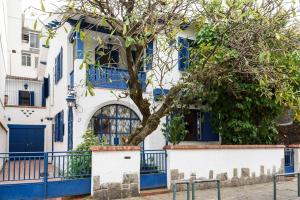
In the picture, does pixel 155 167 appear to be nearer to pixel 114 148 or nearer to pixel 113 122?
pixel 114 148

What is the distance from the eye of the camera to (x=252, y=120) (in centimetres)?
1302

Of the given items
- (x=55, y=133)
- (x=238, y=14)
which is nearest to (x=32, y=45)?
(x=55, y=133)

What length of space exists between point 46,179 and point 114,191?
1.95m

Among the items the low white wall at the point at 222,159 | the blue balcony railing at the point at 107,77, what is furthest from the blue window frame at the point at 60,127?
the low white wall at the point at 222,159

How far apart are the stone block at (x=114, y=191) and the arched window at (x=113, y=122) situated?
3.95m

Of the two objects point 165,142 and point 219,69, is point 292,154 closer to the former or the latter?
point 165,142

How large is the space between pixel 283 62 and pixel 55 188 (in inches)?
335

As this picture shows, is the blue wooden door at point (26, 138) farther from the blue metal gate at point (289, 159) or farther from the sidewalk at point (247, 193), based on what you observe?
the blue metal gate at point (289, 159)

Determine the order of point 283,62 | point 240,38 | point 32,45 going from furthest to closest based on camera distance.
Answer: point 32,45
point 283,62
point 240,38

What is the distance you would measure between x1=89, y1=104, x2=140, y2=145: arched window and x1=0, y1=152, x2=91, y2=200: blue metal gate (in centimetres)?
372

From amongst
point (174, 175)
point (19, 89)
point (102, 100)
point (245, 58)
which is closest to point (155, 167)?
point (174, 175)

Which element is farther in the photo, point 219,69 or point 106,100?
point 106,100

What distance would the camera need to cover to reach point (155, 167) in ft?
32.4

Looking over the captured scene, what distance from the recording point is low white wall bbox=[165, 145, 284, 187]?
9.85 m
